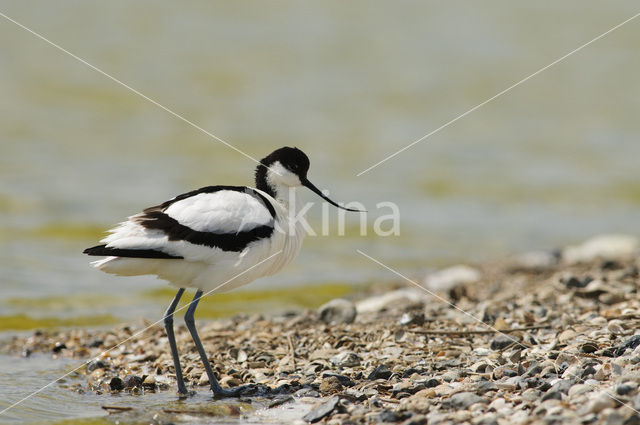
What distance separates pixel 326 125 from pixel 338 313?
1044 cm

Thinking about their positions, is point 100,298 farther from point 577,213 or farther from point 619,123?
point 619,123

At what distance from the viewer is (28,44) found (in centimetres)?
1877

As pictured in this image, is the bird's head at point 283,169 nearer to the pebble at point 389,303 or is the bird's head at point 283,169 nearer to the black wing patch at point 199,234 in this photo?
the black wing patch at point 199,234

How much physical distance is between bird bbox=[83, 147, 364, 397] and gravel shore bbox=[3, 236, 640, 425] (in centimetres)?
49

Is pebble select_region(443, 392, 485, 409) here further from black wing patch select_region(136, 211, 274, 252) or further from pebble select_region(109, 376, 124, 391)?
pebble select_region(109, 376, 124, 391)

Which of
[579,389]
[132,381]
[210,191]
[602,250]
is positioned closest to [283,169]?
[210,191]

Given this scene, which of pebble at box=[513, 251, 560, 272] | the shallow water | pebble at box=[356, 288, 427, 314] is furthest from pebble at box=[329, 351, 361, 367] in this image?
pebble at box=[513, 251, 560, 272]

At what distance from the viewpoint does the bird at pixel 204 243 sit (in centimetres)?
501

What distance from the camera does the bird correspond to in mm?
5008

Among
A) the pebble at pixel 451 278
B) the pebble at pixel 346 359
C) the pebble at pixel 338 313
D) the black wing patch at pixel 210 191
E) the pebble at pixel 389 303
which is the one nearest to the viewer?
the black wing patch at pixel 210 191

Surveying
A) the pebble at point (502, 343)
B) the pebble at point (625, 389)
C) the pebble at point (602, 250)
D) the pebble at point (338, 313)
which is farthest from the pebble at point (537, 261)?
the pebble at point (625, 389)

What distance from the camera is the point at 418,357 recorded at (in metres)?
5.50

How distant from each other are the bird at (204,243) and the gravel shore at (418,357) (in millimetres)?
486

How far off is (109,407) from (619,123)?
15872mm
